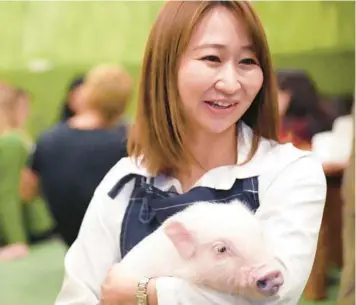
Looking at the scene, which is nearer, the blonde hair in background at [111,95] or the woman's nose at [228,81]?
the woman's nose at [228,81]

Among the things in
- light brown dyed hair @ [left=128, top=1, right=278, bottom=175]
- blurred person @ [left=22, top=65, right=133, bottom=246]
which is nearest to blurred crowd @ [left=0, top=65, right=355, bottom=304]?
blurred person @ [left=22, top=65, right=133, bottom=246]

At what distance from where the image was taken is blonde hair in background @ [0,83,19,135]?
3.87 feet

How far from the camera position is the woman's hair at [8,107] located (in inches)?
46.4

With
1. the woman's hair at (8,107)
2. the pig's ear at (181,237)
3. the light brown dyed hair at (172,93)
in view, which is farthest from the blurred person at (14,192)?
the pig's ear at (181,237)

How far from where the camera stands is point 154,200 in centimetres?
87

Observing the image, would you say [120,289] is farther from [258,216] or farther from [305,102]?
[305,102]

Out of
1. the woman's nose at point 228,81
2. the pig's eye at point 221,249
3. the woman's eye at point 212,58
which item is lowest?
the pig's eye at point 221,249

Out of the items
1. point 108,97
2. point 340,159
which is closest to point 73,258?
point 108,97

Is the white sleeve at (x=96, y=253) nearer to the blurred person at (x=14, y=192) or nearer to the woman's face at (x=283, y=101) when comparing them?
the blurred person at (x=14, y=192)

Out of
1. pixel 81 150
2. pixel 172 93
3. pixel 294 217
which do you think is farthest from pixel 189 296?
pixel 81 150

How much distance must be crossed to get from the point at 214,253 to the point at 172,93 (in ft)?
0.78

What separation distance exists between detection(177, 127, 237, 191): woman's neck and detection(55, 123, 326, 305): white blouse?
0.04 ft

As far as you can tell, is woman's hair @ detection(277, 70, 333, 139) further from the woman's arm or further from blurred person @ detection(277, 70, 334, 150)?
the woman's arm

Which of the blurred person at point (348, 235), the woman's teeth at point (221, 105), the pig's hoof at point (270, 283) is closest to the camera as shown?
the pig's hoof at point (270, 283)
